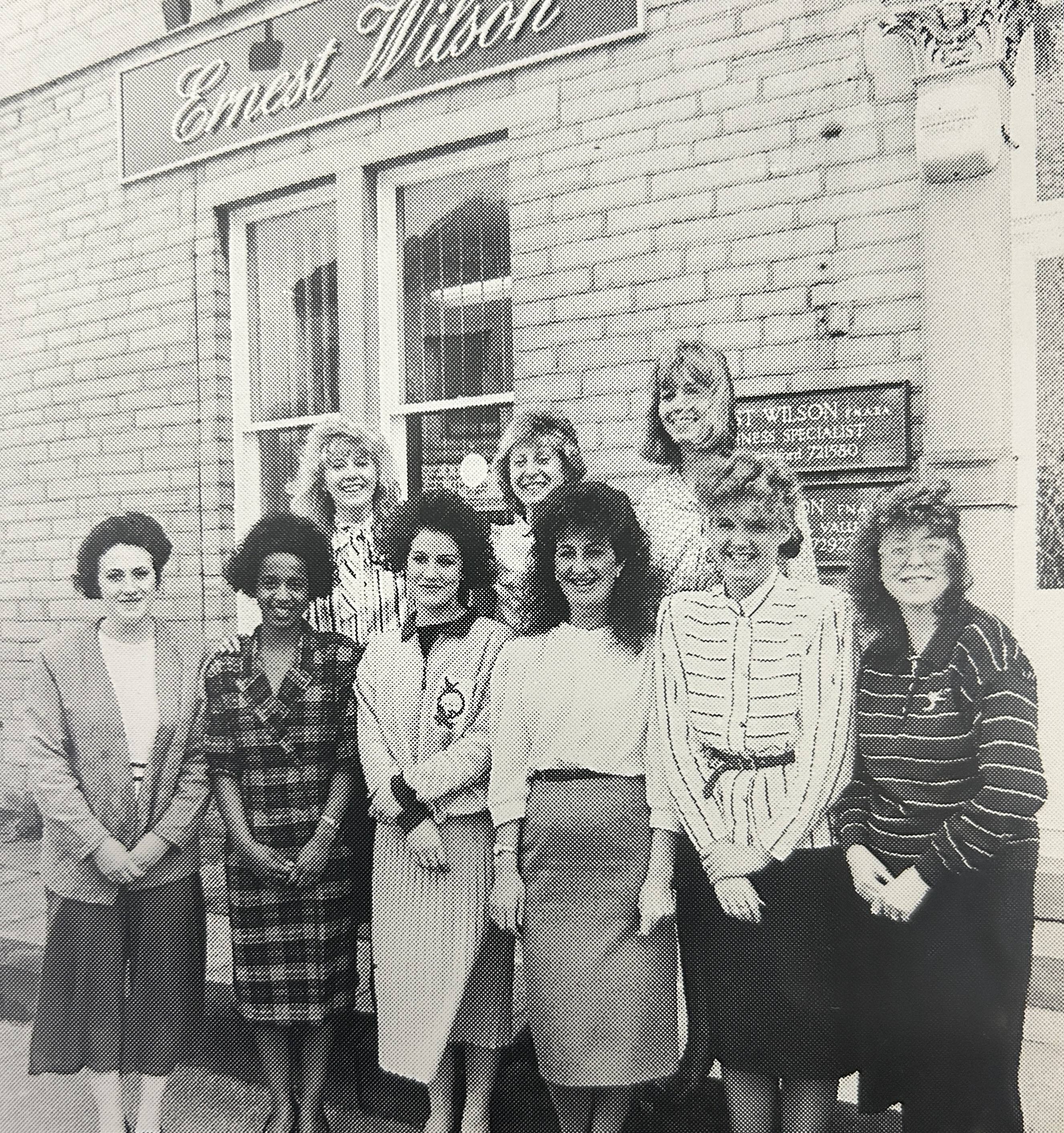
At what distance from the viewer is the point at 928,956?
1897mm

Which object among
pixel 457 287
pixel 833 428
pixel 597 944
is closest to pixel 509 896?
pixel 597 944

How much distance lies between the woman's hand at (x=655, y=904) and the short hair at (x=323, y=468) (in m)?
1.00

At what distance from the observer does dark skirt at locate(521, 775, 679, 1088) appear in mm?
2068

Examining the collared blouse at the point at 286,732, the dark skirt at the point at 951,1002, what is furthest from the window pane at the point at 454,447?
the dark skirt at the point at 951,1002

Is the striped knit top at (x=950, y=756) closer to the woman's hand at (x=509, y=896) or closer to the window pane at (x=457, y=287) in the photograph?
the woman's hand at (x=509, y=896)

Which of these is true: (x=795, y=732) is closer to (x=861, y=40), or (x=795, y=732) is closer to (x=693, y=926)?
(x=693, y=926)

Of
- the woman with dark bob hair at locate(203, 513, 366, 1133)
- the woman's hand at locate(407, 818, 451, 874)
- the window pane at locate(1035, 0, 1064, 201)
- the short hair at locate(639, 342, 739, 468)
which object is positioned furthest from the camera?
the woman with dark bob hair at locate(203, 513, 366, 1133)

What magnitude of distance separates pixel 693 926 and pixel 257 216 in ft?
6.33

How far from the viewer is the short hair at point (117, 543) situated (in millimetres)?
2557

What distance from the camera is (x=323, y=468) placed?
7.93 feet

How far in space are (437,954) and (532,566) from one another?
0.90 meters

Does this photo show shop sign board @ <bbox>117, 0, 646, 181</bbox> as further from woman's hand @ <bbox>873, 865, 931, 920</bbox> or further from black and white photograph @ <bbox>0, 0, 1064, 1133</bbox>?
woman's hand @ <bbox>873, 865, 931, 920</bbox>

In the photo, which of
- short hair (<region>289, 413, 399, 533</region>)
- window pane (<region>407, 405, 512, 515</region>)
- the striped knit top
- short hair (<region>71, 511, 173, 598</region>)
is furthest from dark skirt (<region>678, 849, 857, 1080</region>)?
short hair (<region>71, 511, 173, 598</region>)

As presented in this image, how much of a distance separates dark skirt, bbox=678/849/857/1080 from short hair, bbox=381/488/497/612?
764mm
